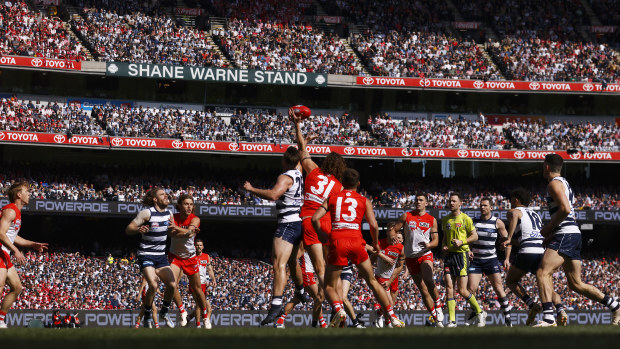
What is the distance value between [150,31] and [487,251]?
1236 inches

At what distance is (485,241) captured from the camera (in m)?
16.3

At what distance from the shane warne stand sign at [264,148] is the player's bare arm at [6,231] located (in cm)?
2766

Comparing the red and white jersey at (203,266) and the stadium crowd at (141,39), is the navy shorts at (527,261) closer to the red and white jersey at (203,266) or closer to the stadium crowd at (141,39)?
the red and white jersey at (203,266)

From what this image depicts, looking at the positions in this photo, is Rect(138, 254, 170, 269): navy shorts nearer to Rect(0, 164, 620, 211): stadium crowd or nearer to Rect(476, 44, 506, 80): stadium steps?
Rect(0, 164, 620, 211): stadium crowd

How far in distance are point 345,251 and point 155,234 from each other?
4.06m

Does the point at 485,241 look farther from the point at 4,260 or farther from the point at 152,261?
the point at 4,260

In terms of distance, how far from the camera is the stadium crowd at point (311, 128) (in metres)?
40.3

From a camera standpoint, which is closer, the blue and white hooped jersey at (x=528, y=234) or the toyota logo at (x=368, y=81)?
the blue and white hooped jersey at (x=528, y=234)

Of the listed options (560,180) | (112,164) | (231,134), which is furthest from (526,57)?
(560,180)

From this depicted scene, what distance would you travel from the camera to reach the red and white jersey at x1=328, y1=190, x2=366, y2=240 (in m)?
11.1

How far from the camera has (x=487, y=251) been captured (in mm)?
16188

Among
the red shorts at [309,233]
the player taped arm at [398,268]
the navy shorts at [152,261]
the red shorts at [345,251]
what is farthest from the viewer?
the player taped arm at [398,268]

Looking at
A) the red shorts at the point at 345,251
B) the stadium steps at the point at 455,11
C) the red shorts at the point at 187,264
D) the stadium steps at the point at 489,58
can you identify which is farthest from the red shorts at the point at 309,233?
the stadium steps at the point at 455,11

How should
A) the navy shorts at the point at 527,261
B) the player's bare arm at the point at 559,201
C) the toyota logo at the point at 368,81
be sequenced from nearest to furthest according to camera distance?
the player's bare arm at the point at 559,201, the navy shorts at the point at 527,261, the toyota logo at the point at 368,81
